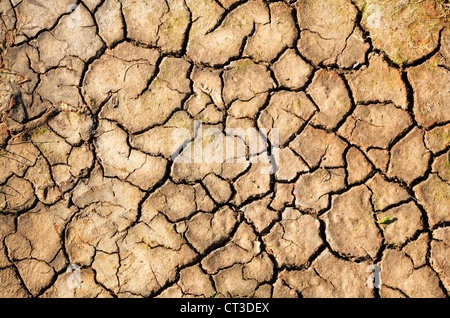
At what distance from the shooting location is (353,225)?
104 inches

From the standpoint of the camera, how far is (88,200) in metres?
Answer: 2.76

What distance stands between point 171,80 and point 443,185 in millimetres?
2062

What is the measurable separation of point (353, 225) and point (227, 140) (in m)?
1.06

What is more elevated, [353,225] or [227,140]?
[227,140]

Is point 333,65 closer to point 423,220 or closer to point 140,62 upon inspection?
point 423,220

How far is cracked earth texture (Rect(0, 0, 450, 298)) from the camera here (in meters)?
2.63

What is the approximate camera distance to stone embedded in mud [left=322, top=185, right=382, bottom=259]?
8.60 feet

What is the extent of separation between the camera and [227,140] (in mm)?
2791

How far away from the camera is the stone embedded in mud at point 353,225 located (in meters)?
2.62

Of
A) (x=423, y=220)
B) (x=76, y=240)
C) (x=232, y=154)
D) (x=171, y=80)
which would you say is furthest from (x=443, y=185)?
(x=76, y=240)

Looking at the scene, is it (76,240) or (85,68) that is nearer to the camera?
(76,240)

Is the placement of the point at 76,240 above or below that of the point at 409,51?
below

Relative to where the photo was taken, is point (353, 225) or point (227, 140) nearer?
point (353, 225)

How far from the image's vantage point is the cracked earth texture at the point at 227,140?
8.63ft
